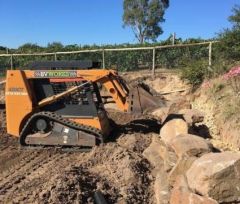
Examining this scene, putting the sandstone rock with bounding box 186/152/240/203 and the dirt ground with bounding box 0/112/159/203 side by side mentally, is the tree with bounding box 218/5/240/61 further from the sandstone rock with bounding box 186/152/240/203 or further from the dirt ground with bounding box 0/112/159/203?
the sandstone rock with bounding box 186/152/240/203

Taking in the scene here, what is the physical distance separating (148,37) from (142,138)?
66094mm

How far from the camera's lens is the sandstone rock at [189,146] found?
7.64m

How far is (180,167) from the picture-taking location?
732cm

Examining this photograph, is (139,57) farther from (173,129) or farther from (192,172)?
(192,172)

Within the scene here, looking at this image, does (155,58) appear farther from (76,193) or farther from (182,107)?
(76,193)

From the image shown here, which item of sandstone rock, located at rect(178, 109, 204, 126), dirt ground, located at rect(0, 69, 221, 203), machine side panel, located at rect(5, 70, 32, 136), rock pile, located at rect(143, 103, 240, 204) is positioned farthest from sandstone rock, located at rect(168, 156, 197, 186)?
machine side panel, located at rect(5, 70, 32, 136)

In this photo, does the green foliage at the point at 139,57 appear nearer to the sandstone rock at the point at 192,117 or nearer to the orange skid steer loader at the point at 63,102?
the sandstone rock at the point at 192,117

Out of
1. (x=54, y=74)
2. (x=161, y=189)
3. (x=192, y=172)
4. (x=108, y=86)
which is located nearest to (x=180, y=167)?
(x=161, y=189)

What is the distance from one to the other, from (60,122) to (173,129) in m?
2.50

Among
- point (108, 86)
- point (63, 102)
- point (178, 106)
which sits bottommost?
point (178, 106)

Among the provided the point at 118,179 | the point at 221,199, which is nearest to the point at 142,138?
the point at 118,179

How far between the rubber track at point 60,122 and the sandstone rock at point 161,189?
2.79 m

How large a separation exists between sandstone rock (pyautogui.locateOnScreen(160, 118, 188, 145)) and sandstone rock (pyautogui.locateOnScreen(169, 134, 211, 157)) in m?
1.61

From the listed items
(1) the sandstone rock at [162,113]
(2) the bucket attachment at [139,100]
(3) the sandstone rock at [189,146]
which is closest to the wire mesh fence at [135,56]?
(1) the sandstone rock at [162,113]
